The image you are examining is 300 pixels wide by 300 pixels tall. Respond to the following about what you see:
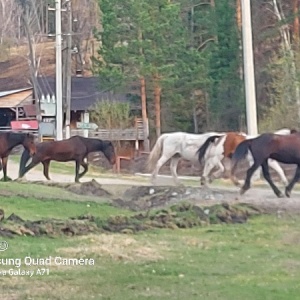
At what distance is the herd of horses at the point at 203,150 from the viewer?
17.6m

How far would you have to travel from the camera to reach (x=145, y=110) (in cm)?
5238

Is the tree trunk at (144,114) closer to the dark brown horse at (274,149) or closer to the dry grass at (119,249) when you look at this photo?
the dark brown horse at (274,149)

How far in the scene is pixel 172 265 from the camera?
1004cm

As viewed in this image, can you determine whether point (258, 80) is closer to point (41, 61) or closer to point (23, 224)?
point (23, 224)

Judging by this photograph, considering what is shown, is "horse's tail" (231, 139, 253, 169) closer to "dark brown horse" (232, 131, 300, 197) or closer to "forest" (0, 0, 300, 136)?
"dark brown horse" (232, 131, 300, 197)

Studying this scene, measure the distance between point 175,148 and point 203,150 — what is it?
2.18 metres

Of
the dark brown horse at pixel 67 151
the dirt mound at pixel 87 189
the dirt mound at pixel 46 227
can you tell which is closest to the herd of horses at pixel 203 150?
the dark brown horse at pixel 67 151

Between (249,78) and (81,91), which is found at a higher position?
(81,91)

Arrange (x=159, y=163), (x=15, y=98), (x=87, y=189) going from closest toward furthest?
(x=87, y=189) → (x=159, y=163) → (x=15, y=98)

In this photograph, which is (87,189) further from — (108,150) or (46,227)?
(46,227)

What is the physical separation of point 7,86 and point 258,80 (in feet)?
140

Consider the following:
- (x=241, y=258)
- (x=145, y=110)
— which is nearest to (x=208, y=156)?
(x=241, y=258)

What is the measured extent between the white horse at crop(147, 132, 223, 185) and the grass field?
7.66 metres

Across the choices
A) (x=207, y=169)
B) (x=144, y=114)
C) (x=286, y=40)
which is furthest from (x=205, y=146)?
(x=144, y=114)
